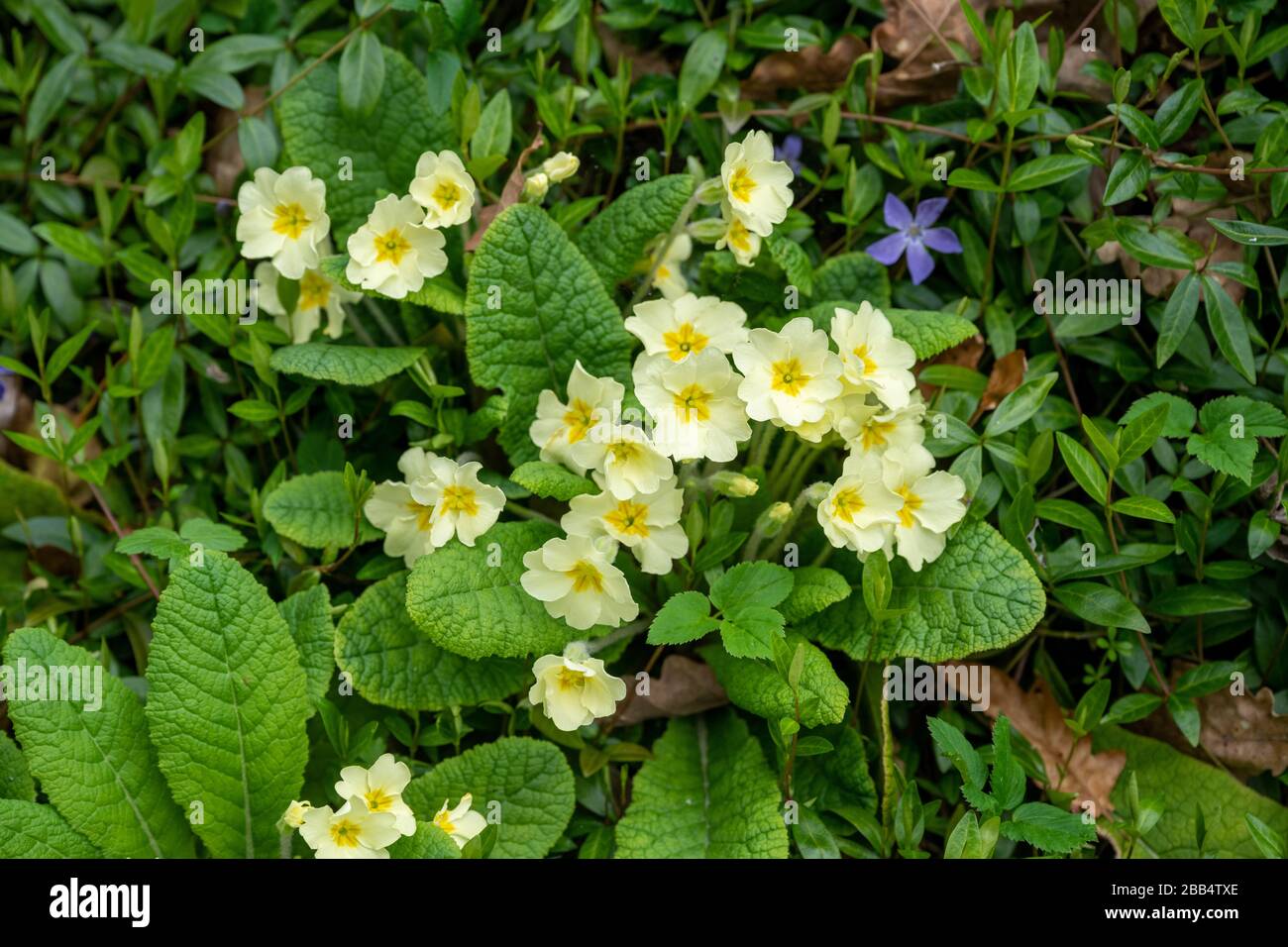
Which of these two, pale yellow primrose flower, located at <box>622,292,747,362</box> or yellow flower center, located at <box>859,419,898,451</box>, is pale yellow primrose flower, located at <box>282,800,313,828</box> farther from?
yellow flower center, located at <box>859,419,898,451</box>

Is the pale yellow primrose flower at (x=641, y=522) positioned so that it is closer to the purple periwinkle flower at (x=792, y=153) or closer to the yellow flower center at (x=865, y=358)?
the yellow flower center at (x=865, y=358)

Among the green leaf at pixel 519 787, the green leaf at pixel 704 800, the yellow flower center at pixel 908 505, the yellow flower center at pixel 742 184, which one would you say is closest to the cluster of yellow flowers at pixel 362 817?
the green leaf at pixel 519 787

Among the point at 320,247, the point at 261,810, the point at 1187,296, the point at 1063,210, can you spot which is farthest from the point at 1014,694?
the point at 320,247

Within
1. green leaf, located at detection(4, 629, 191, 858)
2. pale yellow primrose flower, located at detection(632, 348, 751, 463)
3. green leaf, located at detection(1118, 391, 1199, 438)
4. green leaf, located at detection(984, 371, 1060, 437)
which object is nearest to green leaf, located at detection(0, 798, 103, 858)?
green leaf, located at detection(4, 629, 191, 858)

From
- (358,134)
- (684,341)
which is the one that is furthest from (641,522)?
(358,134)

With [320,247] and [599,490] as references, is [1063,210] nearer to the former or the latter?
[599,490]

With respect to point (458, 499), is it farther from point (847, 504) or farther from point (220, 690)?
point (847, 504)
